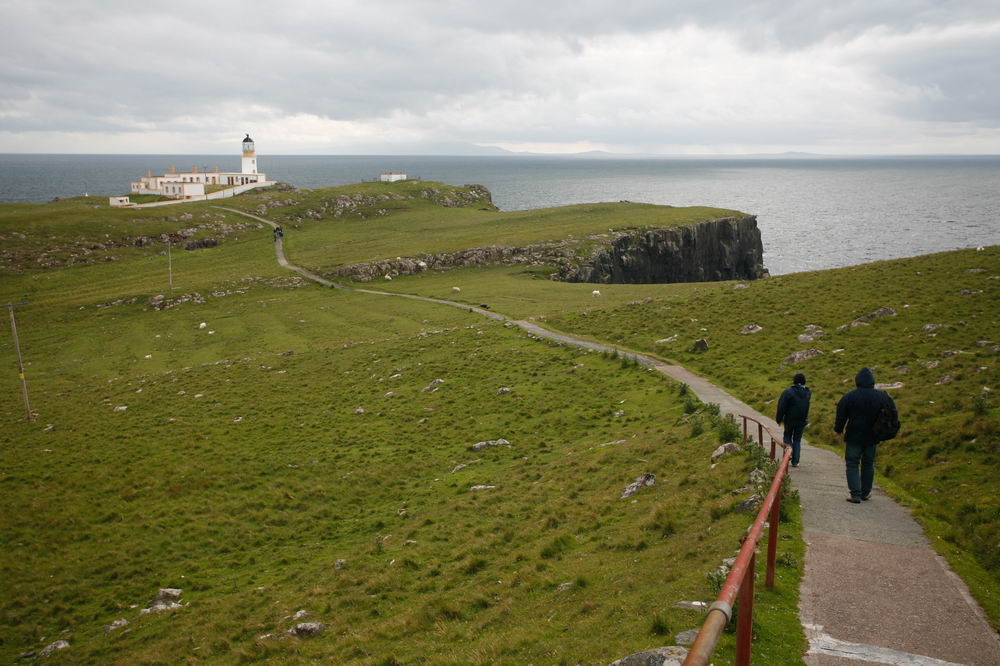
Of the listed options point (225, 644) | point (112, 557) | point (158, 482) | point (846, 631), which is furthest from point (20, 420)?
point (846, 631)

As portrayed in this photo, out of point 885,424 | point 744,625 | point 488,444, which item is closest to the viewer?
point 744,625

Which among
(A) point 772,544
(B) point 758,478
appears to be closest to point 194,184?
(B) point 758,478

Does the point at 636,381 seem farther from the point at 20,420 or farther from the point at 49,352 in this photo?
the point at 49,352

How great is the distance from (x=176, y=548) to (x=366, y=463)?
28.9ft

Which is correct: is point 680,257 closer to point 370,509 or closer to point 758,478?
point 370,509

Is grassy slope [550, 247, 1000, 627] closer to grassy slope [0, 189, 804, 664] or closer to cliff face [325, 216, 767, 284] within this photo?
grassy slope [0, 189, 804, 664]

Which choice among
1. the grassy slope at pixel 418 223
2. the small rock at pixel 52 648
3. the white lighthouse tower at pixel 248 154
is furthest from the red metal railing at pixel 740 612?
the white lighthouse tower at pixel 248 154

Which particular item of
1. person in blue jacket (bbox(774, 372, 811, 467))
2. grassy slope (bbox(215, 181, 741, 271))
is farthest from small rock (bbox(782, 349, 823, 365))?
grassy slope (bbox(215, 181, 741, 271))

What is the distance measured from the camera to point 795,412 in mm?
18609

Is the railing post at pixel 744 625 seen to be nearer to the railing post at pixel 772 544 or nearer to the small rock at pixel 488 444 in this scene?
the railing post at pixel 772 544

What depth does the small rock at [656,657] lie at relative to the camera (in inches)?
336

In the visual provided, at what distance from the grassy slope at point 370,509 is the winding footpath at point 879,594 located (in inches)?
20.8

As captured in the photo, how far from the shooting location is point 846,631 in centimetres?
950

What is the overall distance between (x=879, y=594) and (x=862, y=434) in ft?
19.7
